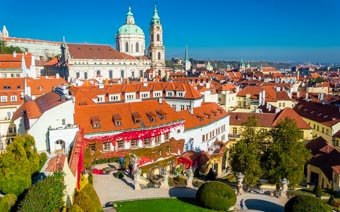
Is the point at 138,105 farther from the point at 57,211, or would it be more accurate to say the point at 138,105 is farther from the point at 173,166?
the point at 57,211

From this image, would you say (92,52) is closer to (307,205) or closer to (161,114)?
(161,114)

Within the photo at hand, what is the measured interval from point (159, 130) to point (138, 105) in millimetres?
4355

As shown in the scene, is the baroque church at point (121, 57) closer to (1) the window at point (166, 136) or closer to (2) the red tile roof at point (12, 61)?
(2) the red tile roof at point (12, 61)

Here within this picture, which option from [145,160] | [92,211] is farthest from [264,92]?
[92,211]

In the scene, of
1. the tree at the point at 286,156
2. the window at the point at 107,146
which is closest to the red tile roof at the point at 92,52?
the window at the point at 107,146

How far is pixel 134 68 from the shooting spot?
385 ft

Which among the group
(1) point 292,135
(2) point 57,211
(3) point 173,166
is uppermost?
(1) point 292,135

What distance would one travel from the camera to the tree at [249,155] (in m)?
28.7

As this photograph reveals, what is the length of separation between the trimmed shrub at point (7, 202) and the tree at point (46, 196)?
123 inches

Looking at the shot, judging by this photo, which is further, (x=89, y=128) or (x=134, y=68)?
(x=134, y=68)

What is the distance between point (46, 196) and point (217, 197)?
11.8m

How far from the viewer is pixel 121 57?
111625mm

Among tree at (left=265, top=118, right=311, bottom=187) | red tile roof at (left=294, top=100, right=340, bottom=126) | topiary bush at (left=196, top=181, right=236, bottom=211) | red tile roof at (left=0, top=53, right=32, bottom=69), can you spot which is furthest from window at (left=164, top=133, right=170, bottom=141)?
red tile roof at (left=0, top=53, right=32, bottom=69)

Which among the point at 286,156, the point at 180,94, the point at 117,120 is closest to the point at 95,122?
the point at 117,120
